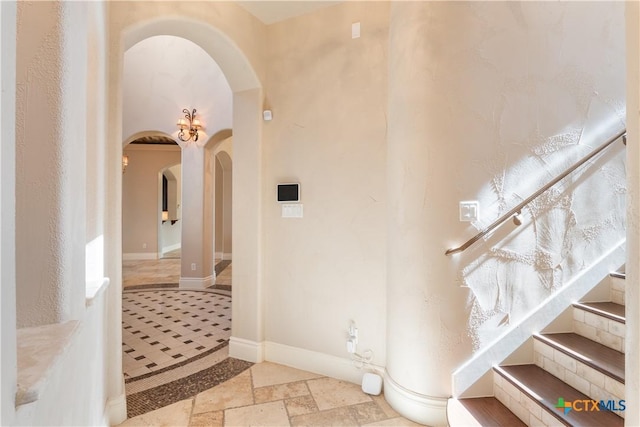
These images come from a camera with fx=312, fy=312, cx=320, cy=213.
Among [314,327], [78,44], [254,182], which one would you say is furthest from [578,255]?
[78,44]

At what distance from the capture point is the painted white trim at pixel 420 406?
2.08 meters

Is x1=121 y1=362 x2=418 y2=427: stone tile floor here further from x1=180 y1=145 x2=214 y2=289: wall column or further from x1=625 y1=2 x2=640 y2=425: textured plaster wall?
x1=180 y1=145 x2=214 y2=289: wall column

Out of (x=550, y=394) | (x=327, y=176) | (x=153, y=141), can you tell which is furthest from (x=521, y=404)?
(x=153, y=141)

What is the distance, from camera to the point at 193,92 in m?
5.39

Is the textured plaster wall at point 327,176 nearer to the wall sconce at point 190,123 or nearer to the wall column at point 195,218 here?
the wall sconce at point 190,123

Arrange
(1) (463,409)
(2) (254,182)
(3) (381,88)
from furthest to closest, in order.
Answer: (2) (254,182) → (3) (381,88) → (1) (463,409)

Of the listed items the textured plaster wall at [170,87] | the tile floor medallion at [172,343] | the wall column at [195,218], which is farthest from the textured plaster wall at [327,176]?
the wall column at [195,218]

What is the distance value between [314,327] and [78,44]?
97.1 inches

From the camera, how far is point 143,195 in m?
9.23

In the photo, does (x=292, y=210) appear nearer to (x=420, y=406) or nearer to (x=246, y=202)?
(x=246, y=202)

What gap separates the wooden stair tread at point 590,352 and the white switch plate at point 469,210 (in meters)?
0.90

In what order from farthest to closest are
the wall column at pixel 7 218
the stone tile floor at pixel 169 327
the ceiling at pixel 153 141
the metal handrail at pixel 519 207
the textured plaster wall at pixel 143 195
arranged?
the textured plaster wall at pixel 143 195 < the ceiling at pixel 153 141 < the stone tile floor at pixel 169 327 < the metal handrail at pixel 519 207 < the wall column at pixel 7 218

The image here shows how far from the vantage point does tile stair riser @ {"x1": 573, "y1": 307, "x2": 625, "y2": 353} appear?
6.02 feet

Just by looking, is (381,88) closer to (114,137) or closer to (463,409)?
(114,137)
